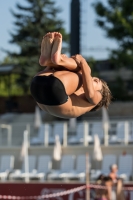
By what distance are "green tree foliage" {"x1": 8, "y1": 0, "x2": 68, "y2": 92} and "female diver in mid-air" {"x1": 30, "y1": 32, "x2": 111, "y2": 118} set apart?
25.8 meters

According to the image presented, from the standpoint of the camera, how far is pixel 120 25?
83.5 ft

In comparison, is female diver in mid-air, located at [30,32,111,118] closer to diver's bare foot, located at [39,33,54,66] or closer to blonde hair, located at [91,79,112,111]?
diver's bare foot, located at [39,33,54,66]

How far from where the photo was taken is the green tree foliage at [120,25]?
82.3 feet

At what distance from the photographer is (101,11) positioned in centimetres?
2606

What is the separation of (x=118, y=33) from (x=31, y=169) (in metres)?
11.0

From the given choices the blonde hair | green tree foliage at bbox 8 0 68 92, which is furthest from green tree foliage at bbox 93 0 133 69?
the blonde hair

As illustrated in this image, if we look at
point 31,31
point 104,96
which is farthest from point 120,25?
point 104,96

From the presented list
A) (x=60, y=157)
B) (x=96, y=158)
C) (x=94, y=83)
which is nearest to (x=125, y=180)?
(x=96, y=158)

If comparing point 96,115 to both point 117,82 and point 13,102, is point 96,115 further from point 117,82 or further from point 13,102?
point 13,102

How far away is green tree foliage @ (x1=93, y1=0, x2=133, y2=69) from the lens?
25.1m

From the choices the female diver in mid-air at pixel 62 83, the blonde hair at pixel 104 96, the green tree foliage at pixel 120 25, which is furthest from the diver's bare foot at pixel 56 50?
the green tree foliage at pixel 120 25

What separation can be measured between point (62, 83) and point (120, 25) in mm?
20546

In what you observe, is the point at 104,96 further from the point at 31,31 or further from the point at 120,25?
the point at 31,31

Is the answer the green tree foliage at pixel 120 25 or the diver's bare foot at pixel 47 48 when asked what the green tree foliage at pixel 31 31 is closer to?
the green tree foliage at pixel 120 25
